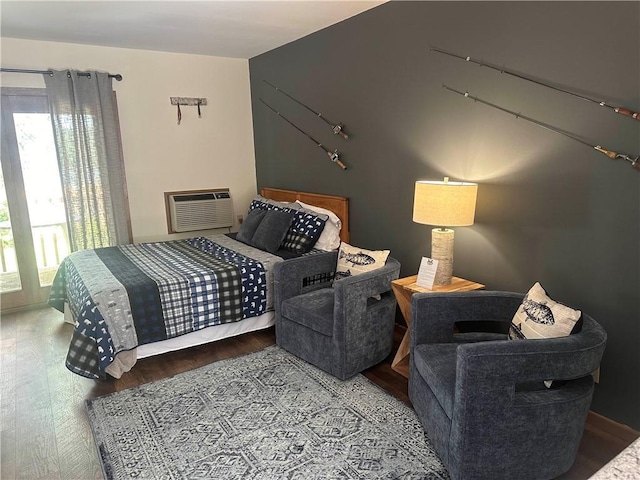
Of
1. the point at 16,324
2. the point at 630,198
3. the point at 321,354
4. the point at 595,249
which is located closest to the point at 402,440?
the point at 321,354

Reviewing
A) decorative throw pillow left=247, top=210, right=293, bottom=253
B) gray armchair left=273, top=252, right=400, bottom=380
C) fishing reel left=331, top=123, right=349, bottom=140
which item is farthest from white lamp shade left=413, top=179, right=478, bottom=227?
decorative throw pillow left=247, top=210, right=293, bottom=253

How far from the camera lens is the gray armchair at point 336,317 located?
2.52 metres

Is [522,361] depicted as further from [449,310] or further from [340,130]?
[340,130]

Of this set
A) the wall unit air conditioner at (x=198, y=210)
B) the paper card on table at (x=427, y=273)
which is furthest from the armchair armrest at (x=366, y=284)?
the wall unit air conditioner at (x=198, y=210)

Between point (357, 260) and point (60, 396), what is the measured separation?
82.8 inches

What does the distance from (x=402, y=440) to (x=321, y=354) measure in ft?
2.59

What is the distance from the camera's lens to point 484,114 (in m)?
Answer: 2.51

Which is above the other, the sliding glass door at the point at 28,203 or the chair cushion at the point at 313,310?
the sliding glass door at the point at 28,203

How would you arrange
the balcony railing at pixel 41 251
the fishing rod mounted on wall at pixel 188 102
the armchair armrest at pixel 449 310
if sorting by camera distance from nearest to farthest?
the armchair armrest at pixel 449 310, the balcony railing at pixel 41 251, the fishing rod mounted on wall at pixel 188 102

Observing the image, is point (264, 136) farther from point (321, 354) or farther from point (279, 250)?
point (321, 354)

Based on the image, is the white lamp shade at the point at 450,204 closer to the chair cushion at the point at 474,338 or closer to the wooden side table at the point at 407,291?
the wooden side table at the point at 407,291

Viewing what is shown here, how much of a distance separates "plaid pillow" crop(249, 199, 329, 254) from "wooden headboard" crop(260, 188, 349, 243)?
194 mm

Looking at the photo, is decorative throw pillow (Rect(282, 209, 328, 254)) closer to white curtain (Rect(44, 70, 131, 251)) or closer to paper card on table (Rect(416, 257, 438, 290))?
paper card on table (Rect(416, 257, 438, 290))

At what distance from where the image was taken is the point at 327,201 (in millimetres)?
3895
